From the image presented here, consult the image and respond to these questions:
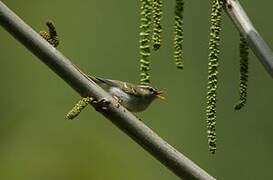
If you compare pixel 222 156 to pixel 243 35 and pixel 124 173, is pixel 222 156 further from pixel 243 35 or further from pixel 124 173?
pixel 243 35

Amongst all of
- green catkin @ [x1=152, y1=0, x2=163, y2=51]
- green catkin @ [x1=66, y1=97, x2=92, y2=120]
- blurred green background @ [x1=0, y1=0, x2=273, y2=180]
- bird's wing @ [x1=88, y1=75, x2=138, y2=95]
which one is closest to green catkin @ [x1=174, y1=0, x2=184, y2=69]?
green catkin @ [x1=152, y1=0, x2=163, y2=51]

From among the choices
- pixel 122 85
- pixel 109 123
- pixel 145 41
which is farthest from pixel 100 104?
pixel 109 123

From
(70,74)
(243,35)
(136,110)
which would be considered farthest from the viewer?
(136,110)

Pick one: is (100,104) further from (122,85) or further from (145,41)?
(122,85)

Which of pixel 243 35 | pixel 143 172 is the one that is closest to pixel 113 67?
pixel 143 172

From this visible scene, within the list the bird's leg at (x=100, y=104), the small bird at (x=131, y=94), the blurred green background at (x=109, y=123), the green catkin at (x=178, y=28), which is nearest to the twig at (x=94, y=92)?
the bird's leg at (x=100, y=104)

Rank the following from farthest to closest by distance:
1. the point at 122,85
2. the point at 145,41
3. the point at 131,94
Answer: the point at 131,94 < the point at 122,85 < the point at 145,41

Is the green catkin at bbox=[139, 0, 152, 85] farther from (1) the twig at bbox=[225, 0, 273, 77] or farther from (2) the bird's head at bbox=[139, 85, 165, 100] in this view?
(2) the bird's head at bbox=[139, 85, 165, 100]
